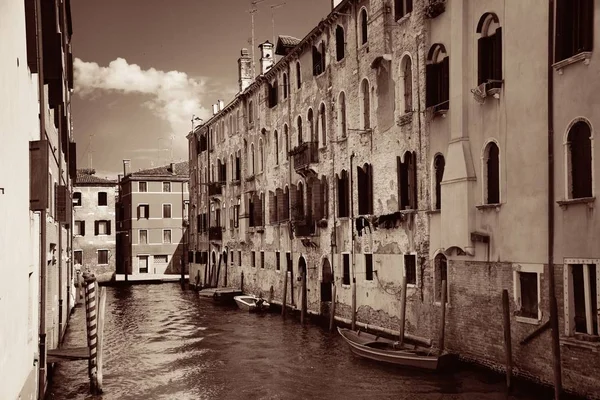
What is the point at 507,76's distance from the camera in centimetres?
1269

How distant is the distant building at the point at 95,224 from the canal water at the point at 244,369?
73.3 ft

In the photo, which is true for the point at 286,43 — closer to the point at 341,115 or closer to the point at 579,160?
the point at 341,115

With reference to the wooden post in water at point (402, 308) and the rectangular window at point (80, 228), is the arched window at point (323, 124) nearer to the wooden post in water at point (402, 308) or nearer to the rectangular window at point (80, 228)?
the wooden post in water at point (402, 308)

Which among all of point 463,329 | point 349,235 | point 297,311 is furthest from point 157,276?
point 463,329

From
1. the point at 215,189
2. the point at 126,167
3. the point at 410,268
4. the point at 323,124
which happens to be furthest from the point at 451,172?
the point at 126,167

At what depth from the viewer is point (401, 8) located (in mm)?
16953

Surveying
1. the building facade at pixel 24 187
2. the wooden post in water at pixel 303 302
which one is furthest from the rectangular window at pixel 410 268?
the building facade at pixel 24 187

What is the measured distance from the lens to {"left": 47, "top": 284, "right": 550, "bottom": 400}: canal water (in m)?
12.9

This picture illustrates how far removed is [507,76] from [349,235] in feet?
27.4

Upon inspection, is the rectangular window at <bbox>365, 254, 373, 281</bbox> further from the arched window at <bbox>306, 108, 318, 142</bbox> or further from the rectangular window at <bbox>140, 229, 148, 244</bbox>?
the rectangular window at <bbox>140, 229, 148, 244</bbox>

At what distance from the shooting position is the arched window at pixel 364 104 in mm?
18969

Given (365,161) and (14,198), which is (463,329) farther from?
(14,198)

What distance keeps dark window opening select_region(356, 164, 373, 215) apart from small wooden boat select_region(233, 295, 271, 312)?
814 cm

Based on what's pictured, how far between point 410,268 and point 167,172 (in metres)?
35.0
